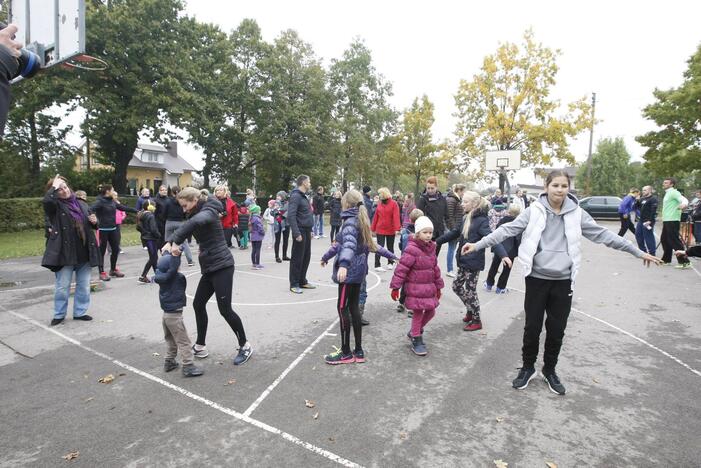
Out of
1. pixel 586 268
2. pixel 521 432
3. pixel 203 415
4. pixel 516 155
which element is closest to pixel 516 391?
pixel 521 432

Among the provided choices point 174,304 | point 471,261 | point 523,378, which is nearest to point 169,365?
point 174,304

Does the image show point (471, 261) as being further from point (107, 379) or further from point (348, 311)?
point (107, 379)

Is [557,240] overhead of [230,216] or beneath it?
overhead

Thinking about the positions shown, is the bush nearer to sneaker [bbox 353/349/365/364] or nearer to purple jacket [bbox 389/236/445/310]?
sneaker [bbox 353/349/365/364]

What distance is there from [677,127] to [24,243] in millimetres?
39174

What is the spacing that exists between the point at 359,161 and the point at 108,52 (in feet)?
73.7

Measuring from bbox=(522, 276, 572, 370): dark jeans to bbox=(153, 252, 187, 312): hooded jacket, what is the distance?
3560 millimetres

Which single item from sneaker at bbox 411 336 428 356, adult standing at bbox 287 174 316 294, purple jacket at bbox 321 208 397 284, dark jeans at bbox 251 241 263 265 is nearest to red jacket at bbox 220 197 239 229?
dark jeans at bbox 251 241 263 265

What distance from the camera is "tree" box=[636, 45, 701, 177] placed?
90.9 ft

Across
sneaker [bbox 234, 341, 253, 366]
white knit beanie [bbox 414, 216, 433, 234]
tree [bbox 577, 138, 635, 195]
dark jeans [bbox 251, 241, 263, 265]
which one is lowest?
sneaker [bbox 234, 341, 253, 366]

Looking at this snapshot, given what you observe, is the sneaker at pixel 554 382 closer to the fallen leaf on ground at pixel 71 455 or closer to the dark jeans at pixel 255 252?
the fallen leaf on ground at pixel 71 455

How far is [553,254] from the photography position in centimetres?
398

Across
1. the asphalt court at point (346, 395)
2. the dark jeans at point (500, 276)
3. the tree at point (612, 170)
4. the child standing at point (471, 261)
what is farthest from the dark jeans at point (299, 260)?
the tree at point (612, 170)

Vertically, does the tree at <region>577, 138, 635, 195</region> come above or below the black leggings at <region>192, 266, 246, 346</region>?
above
